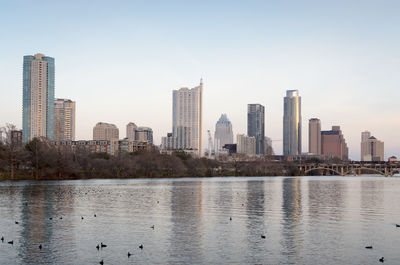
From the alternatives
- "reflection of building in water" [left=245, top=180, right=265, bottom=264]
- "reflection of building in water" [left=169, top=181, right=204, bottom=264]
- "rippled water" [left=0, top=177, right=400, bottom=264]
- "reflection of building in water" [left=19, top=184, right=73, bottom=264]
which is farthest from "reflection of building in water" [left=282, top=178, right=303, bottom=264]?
"reflection of building in water" [left=19, top=184, right=73, bottom=264]

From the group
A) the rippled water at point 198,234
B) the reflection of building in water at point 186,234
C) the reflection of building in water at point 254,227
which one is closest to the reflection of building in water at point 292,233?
the rippled water at point 198,234

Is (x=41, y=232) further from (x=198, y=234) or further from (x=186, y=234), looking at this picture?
(x=198, y=234)

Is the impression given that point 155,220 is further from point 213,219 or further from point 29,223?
point 29,223

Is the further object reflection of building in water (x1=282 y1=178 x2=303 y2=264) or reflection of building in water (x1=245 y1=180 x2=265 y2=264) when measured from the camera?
reflection of building in water (x1=282 y1=178 x2=303 y2=264)

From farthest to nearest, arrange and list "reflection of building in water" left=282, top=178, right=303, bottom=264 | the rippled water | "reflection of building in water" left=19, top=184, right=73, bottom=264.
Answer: "reflection of building in water" left=282, top=178, right=303, bottom=264
the rippled water
"reflection of building in water" left=19, top=184, right=73, bottom=264

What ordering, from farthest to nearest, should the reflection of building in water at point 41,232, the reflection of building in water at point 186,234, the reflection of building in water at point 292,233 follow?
1. the reflection of building in water at point 292,233
2. the reflection of building in water at point 186,234
3. the reflection of building in water at point 41,232

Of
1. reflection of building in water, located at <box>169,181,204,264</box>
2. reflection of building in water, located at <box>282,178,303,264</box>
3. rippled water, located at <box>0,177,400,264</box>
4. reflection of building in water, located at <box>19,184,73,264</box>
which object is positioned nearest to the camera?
reflection of building in water, located at <box>19,184,73,264</box>

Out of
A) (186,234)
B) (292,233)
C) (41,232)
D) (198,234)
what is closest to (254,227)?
(292,233)

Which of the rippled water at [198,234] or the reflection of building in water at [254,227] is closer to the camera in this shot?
the rippled water at [198,234]

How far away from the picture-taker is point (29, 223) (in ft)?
156

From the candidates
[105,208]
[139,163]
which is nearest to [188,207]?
[105,208]

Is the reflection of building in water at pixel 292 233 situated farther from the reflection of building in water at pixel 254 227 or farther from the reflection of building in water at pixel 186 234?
the reflection of building in water at pixel 186 234

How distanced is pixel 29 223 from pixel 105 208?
52.5 ft

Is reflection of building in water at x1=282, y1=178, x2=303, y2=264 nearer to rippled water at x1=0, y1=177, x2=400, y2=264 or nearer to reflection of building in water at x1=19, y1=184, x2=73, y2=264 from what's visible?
rippled water at x1=0, y1=177, x2=400, y2=264
